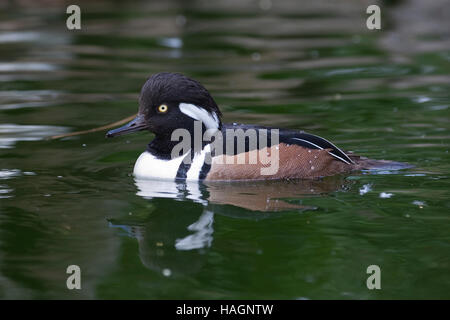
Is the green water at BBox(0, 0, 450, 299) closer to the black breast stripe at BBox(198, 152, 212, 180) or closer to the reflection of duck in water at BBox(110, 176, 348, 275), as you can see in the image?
the reflection of duck in water at BBox(110, 176, 348, 275)

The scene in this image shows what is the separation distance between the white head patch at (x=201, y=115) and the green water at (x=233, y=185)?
662 millimetres

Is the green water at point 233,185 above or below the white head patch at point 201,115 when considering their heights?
below

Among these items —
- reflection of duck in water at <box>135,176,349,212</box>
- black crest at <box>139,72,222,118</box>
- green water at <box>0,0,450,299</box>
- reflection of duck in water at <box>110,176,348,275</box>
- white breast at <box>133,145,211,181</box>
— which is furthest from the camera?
white breast at <box>133,145,211,181</box>

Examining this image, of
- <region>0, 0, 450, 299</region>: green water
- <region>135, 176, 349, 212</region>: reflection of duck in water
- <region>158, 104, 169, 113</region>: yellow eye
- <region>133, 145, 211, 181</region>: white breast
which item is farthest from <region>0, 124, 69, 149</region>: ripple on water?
<region>158, 104, 169, 113</region>: yellow eye

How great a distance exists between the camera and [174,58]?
1576 centimetres

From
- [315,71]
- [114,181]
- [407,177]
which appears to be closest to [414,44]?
[315,71]

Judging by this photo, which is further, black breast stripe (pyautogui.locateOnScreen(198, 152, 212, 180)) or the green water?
black breast stripe (pyautogui.locateOnScreen(198, 152, 212, 180))

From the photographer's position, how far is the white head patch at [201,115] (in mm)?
8281

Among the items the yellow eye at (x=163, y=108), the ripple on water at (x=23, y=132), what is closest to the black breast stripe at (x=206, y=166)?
the yellow eye at (x=163, y=108)

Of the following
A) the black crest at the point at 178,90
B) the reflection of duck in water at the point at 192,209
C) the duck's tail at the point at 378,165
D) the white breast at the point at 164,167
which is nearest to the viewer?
the reflection of duck in water at the point at 192,209

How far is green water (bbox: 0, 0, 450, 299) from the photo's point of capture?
6156 mm

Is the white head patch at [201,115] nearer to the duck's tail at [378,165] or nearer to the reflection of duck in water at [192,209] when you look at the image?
the reflection of duck in water at [192,209]

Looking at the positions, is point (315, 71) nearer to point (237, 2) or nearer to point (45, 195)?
point (45, 195)

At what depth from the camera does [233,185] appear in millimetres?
8320
